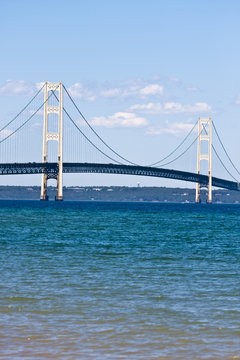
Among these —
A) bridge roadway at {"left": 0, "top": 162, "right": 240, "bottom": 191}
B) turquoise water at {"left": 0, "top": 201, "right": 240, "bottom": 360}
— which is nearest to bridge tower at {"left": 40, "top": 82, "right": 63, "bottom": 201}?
bridge roadway at {"left": 0, "top": 162, "right": 240, "bottom": 191}

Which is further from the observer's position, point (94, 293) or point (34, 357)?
point (94, 293)

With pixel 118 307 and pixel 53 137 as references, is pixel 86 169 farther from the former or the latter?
pixel 118 307

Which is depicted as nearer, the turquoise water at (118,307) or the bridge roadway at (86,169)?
the turquoise water at (118,307)

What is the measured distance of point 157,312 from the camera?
1093cm

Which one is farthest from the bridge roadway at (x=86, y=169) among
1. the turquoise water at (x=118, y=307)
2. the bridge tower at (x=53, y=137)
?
the turquoise water at (x=118, y=307)

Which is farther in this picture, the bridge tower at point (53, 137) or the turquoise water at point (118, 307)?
the bridge tower at point (53, 137)

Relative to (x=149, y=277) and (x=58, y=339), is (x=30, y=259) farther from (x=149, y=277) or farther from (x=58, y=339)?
(x=58, y=339)

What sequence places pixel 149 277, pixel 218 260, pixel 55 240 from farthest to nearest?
pixel 55 240, pixel 218 260, pixel 149 277

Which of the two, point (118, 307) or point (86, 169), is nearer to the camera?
point (118, 307)

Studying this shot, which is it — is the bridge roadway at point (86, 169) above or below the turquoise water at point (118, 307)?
above

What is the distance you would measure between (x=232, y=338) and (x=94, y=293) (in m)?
4.22

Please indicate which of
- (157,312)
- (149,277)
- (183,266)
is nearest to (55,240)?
(183,266)

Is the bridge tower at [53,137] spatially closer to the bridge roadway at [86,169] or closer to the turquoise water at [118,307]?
the bridge roadway at [86,169]

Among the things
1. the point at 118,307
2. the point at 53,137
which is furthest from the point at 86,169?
the point at 118,307
